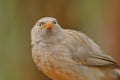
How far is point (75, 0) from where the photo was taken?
469 cm

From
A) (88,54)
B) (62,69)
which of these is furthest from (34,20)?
(62,69)

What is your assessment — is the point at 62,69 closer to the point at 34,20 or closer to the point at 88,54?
the point at 88,54

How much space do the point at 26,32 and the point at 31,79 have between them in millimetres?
348

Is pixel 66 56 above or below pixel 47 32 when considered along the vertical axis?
below

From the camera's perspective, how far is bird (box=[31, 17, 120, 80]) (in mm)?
3725

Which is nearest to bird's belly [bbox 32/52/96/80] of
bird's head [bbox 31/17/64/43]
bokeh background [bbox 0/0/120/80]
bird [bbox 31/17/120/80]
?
bird [bbox 31/17/120/80]

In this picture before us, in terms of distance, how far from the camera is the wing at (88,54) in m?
3.82

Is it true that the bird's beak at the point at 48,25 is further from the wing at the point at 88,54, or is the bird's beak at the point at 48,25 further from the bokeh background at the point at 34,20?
the bokeh background at the point at 34,20

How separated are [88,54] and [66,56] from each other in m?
0.17

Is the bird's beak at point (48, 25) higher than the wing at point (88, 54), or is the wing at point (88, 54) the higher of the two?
the bird's beak at point (48, 25)

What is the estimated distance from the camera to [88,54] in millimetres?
3861

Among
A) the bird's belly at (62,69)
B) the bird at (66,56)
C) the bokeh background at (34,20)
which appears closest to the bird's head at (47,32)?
the bird at (66,56)

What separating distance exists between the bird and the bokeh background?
1.80 ft

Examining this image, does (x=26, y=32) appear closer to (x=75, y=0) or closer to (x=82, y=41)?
(x=75, y=0)
